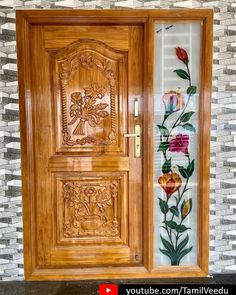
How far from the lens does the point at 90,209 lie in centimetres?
255

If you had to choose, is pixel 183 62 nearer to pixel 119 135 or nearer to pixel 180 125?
pixel 180 125

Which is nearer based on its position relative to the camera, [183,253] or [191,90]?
[191,90]

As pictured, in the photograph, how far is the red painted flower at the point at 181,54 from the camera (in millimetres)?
2416

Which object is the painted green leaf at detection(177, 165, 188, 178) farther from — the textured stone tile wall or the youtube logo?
the youtube logo

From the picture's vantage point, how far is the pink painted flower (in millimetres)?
2484

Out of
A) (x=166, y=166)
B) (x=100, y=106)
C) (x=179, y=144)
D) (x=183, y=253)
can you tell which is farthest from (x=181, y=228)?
(x=100, y=106)

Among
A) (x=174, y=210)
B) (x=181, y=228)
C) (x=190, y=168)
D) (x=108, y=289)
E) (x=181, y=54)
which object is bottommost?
(x=108, y=289)

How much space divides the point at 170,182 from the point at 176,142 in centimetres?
30

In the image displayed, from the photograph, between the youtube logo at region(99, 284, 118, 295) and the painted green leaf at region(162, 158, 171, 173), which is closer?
the youtube logo at region(99, 284, 118, 295)

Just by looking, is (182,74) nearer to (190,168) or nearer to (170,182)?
(190,168)

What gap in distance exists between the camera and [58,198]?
2529 millimetres

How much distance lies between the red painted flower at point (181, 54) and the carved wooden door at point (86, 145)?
26 cm

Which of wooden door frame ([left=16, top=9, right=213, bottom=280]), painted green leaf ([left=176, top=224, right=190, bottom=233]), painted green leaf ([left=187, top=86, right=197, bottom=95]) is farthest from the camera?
painted green leaf ([left=176, top=224, right=190, bottom=233])

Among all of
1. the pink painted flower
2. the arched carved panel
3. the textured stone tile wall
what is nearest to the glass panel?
the pink painted flower
